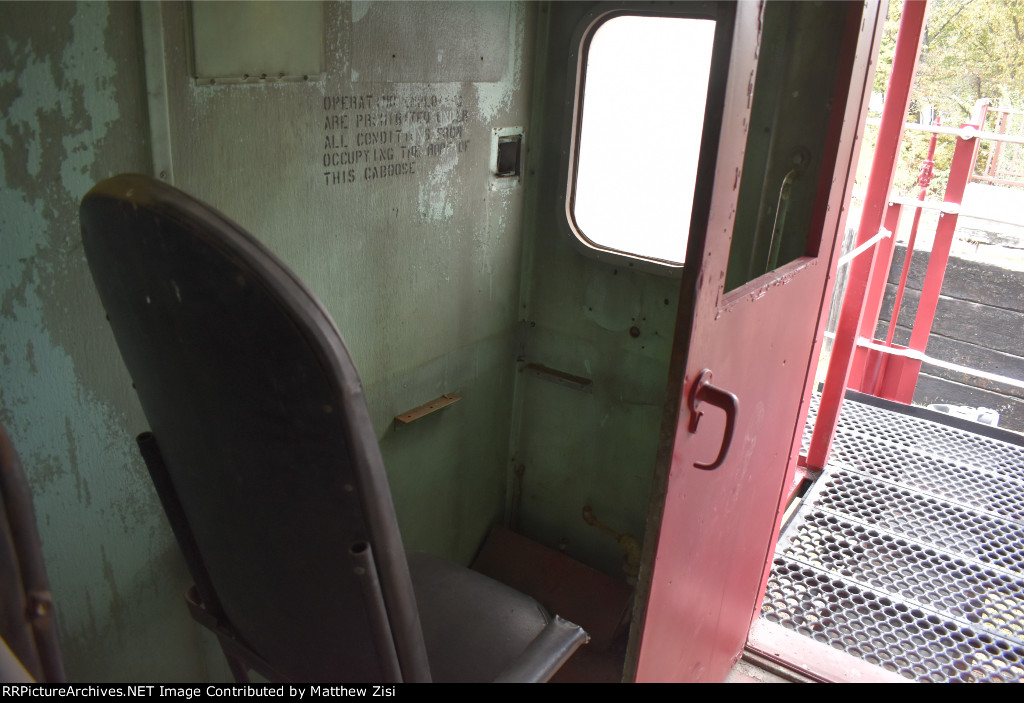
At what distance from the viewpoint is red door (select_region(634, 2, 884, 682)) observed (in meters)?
1.48

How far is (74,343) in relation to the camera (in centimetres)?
154

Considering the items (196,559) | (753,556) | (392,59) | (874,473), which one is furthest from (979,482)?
(196,559)

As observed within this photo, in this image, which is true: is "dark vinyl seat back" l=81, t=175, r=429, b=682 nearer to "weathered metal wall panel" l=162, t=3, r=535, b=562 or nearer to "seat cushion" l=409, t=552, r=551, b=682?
"seat cushion" l=409, t=552, r=551, b=682

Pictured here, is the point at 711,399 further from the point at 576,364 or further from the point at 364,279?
the point at 576,364

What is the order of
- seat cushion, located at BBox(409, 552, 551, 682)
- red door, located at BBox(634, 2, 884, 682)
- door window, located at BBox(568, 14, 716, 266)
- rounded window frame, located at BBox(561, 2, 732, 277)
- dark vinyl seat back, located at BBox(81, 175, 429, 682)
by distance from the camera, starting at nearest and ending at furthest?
dark vinyl seat back, located at BBox(81, 175, 429, 682) < red door, located at BBox(634, 2, 884, 682) < seat cushion, located at BBox(409, 552, 551, 682) < rounded window frame, located at BBox(561, 2, 732, 277) < door window, located at BBox(568, 14, 716, 266)

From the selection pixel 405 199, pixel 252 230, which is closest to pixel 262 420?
pixel 252 230

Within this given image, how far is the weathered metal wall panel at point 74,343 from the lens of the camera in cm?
136

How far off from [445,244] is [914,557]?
2452mm

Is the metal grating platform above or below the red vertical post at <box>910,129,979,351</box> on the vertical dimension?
below

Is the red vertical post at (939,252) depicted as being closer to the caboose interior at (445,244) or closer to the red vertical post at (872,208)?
the red vertical post at (872,208)

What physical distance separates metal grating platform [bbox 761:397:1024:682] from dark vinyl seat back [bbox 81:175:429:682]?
2.28 meters

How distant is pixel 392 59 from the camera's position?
1999mm

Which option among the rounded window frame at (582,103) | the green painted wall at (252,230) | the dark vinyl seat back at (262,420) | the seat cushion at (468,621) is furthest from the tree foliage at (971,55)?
the dark vinyl seat back at (262,420)

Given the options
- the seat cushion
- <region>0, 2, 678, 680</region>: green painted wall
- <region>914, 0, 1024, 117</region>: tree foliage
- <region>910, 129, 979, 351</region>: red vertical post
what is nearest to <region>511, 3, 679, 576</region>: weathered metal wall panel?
<region>0, 2, 678, 680</region>: green painted wall
